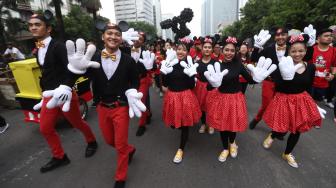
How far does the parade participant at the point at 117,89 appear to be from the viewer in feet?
8.49

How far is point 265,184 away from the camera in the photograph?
9.25 ft

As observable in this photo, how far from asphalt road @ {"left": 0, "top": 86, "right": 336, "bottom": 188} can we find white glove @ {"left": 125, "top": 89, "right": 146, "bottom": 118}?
A: 1.04 m

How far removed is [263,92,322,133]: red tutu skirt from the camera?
290 centimetres

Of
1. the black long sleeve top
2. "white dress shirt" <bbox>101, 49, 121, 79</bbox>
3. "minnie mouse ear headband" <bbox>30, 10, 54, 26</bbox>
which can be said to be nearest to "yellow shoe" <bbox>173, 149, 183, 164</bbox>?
the black long sleeve top

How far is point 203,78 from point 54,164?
110 inches

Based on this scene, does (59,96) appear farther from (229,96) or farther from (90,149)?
(229,96)

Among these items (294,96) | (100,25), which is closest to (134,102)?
(100,25)

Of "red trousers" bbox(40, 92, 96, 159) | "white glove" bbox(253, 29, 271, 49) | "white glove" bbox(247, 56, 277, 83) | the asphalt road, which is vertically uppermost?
"white glove" bbox(253, 29, 271, 49)

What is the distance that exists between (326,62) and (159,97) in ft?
15.5

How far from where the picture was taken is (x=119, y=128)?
267 centimetres

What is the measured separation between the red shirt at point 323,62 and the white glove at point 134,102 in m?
4.26

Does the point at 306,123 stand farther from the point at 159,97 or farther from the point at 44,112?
the point at 159,97

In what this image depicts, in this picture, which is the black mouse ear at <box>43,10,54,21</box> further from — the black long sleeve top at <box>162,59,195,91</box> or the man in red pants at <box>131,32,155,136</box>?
the black long sleeve top at <box>162,59,195,91</box>

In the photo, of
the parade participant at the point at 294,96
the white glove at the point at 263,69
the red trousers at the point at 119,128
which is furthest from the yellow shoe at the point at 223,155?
the red trousers at the point at 119,128
